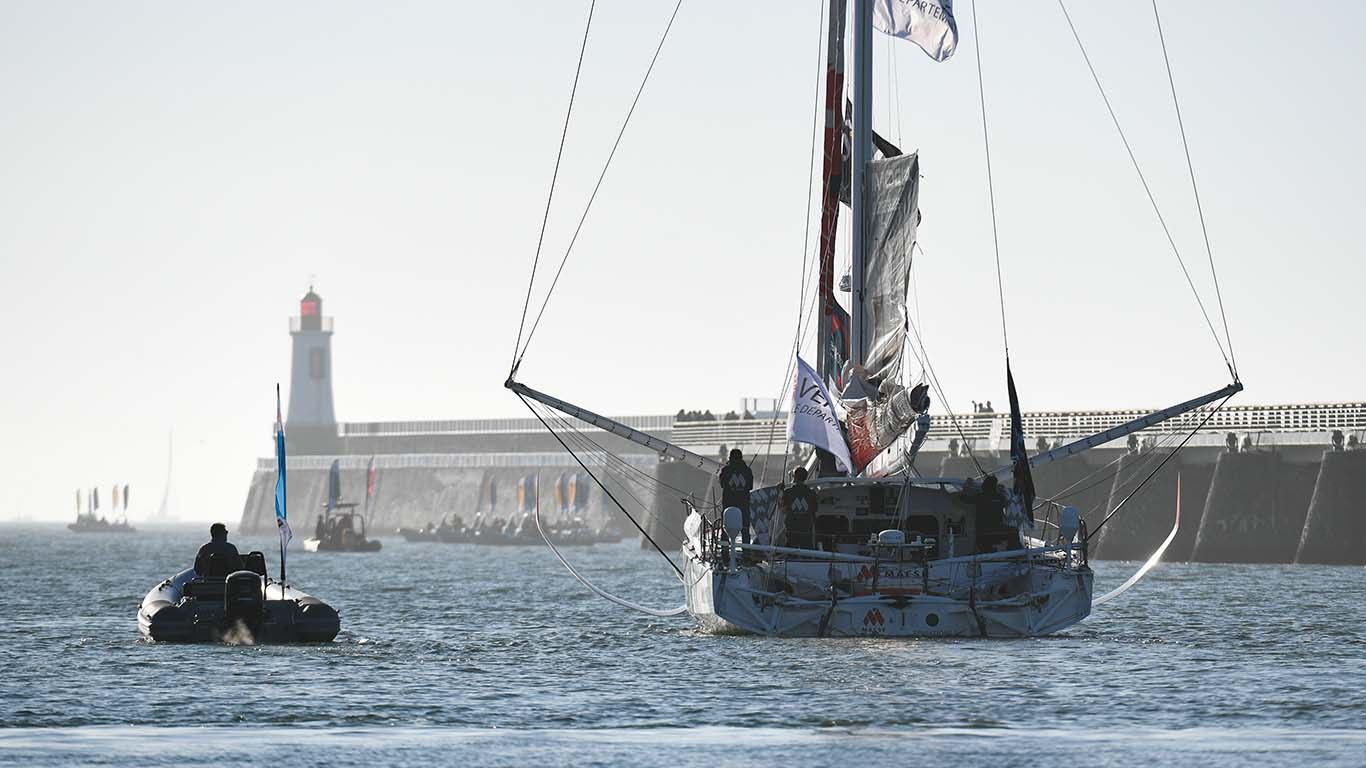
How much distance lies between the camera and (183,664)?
116ft

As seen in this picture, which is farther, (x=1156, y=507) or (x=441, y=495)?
(x=441, y=495)

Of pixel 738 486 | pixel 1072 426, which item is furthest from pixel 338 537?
pixel 738 486

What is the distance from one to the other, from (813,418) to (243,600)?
9857 millimetres

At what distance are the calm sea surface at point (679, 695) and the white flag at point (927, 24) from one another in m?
10.9

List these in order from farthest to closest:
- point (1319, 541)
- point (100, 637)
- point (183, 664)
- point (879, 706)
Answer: point (1319, 541), point (100, 637), point (183, 664), point (879, 706)

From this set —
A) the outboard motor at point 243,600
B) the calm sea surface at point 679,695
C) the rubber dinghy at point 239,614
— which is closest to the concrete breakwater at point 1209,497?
the calm sea surface at point 679,695

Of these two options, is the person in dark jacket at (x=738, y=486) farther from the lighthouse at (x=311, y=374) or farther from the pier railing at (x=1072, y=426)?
the lighthouse at (x=311, y=374)

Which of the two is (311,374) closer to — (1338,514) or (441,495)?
(441,495)

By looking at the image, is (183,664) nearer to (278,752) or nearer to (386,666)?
(386,666)

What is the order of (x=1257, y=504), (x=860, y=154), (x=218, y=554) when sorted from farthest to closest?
(x=1257, y=504) → (x=860, y=154) → (x=218, y=554)

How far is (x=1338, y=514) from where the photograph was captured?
8431cm

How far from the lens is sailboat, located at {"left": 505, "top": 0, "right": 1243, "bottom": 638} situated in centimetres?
3716

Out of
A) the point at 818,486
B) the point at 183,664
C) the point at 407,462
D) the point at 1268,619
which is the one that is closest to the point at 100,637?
the point at 183,664

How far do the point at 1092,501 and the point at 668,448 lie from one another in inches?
2103
